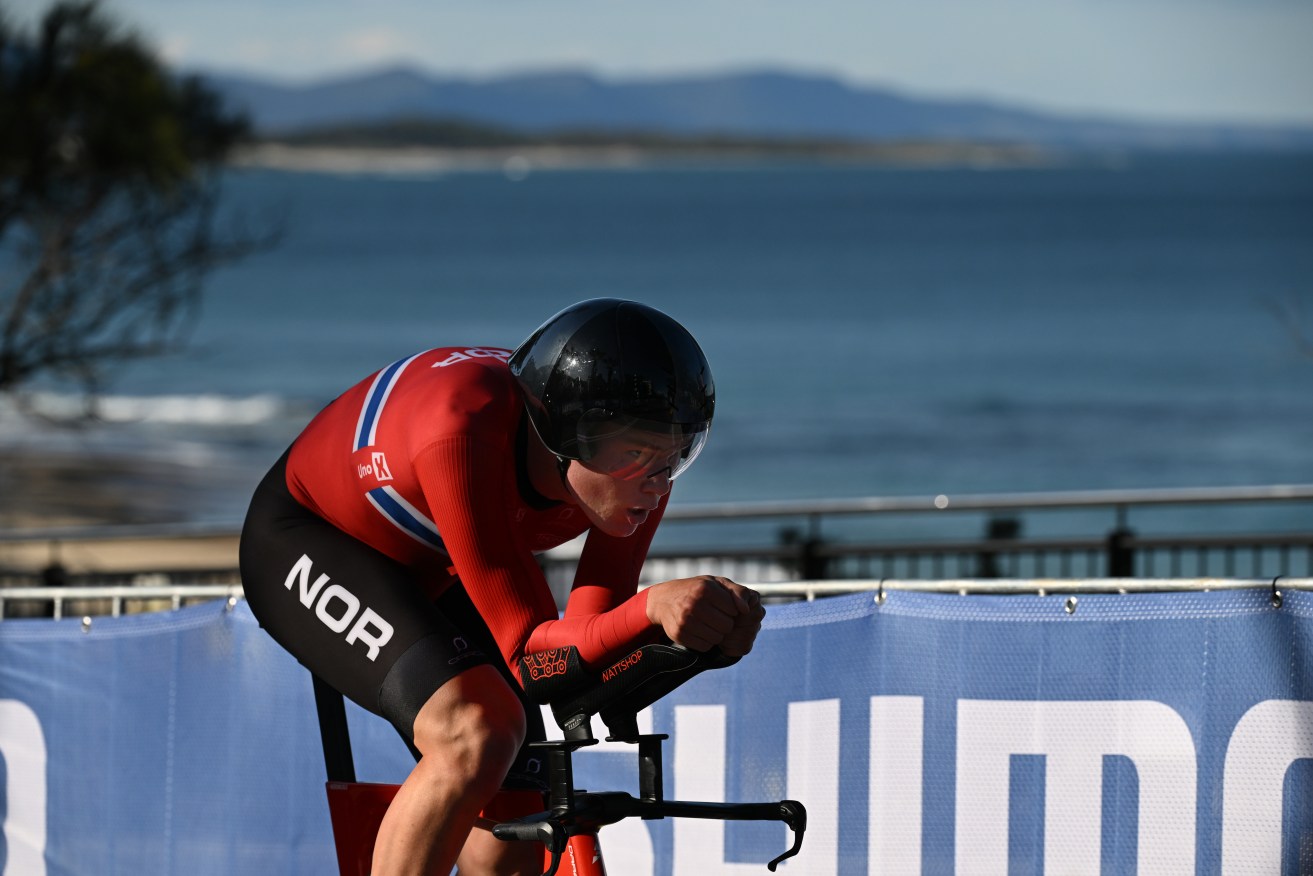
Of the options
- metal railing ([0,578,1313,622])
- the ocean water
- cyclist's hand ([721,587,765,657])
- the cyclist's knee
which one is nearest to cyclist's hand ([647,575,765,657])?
cyclist's hand ([721,587,765,657])

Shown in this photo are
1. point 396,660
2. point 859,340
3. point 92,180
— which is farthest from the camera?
point 859,340

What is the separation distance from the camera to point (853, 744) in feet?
15.7

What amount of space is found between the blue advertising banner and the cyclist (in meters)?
1.22

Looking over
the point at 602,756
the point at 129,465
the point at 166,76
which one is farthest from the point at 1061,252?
the point at 602,756

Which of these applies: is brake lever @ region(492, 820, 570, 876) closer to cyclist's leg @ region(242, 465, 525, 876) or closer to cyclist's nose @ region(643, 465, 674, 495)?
cyclist's leg @ region(242, 465, 525, 876)

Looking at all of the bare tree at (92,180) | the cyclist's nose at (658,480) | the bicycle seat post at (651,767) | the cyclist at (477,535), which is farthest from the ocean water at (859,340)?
the bicycle seat post at (651,767)

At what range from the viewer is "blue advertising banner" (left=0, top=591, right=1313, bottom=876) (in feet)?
14.4

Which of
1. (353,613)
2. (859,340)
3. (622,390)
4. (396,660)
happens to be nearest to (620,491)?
(622,390)

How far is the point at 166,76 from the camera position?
13.9m

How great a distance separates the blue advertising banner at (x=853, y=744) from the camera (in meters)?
4.38

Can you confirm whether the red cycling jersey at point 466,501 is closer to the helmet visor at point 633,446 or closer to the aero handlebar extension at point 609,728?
the aero handlebar extension at point 609,728

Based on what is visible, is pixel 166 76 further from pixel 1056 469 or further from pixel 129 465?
pixel 1056 469

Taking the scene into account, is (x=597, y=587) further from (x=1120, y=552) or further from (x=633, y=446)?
(x=1120, y=552)

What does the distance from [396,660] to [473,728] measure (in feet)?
0.93
